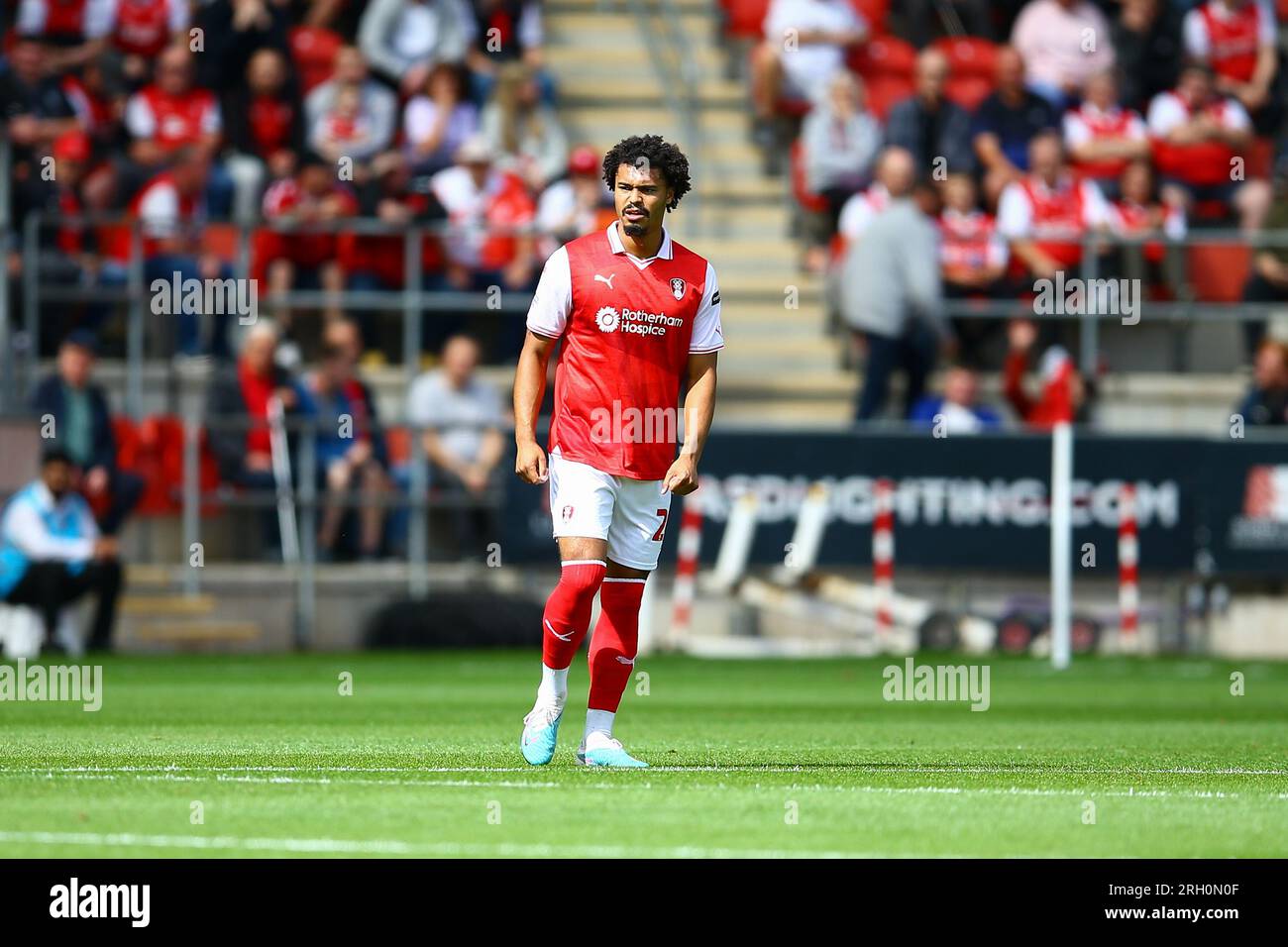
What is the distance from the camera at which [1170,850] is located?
305 inches

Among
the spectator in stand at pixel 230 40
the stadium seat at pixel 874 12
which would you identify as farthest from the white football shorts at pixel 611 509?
the stadium seat at pixel 874 12

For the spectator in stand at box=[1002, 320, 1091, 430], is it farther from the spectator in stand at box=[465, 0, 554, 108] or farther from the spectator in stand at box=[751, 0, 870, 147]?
the spectator in stand at box=[465, 0, 554, 108]

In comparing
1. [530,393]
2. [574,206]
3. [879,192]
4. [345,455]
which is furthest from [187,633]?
[530,393]

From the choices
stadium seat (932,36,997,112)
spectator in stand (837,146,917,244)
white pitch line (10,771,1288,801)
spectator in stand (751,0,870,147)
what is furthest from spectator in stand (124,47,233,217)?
white pitch line (10,771,1288,801)

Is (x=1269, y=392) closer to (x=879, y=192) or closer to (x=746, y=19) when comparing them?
(x=879, y=192)

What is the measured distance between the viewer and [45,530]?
2050 centimetres

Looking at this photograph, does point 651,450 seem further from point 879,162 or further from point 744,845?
point 879,162

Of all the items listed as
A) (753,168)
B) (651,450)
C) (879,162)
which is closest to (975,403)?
(879,162)

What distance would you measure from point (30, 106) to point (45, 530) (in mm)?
4788

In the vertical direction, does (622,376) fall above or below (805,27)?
below

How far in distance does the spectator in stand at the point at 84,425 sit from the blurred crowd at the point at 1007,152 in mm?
7000

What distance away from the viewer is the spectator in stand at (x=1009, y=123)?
2577cm

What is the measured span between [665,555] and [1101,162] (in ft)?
24.0

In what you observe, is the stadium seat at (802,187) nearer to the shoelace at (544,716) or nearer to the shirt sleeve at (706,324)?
the shirt sleeve at (706,324)
